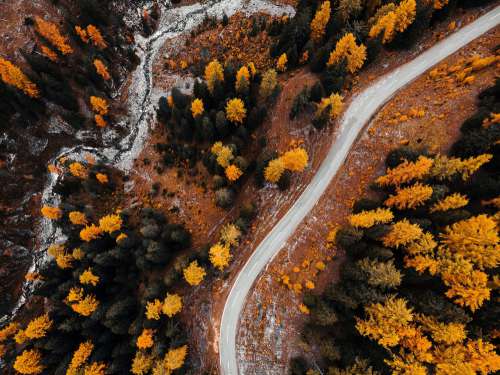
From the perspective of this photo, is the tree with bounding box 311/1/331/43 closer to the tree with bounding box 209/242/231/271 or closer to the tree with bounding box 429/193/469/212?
the tree with bounding box 429/193/469/212

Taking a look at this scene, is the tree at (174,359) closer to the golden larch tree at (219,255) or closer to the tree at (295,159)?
the golden larch tree at (219,255)

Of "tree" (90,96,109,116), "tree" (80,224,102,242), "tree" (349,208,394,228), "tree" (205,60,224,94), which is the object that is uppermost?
"tree" (90,96,109,116)

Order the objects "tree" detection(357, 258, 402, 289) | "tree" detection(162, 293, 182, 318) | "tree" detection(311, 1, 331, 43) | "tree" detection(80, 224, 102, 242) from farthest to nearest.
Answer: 1. "tree" detection(311, 1, 331, 43)
2. "tree" detection(80, 224, 102, 242)
3. "tree" detection(162, 293, 182, 318)
4. "tree" detection(357, 258, 402, 289)

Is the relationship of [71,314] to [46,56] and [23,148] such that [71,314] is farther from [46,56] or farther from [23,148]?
[46,56]

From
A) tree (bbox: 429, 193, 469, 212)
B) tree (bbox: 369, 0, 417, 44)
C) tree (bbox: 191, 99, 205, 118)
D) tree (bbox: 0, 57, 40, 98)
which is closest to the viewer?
tree (bbox: 429, 193, 469, 212)

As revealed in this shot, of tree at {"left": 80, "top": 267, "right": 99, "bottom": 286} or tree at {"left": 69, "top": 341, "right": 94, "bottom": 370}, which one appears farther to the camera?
tree at {"left": 80, "top": 267, "right": 99, "bottom": 286}

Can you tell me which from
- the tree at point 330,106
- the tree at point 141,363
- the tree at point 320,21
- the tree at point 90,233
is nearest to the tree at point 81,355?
the tree at point 141,363

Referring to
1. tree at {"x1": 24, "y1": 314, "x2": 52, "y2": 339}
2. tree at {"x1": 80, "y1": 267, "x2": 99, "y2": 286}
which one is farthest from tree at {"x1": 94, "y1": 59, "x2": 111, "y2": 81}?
tree at {"x1": 24, "y1": 314, "x2": 52, "y2": 339}
